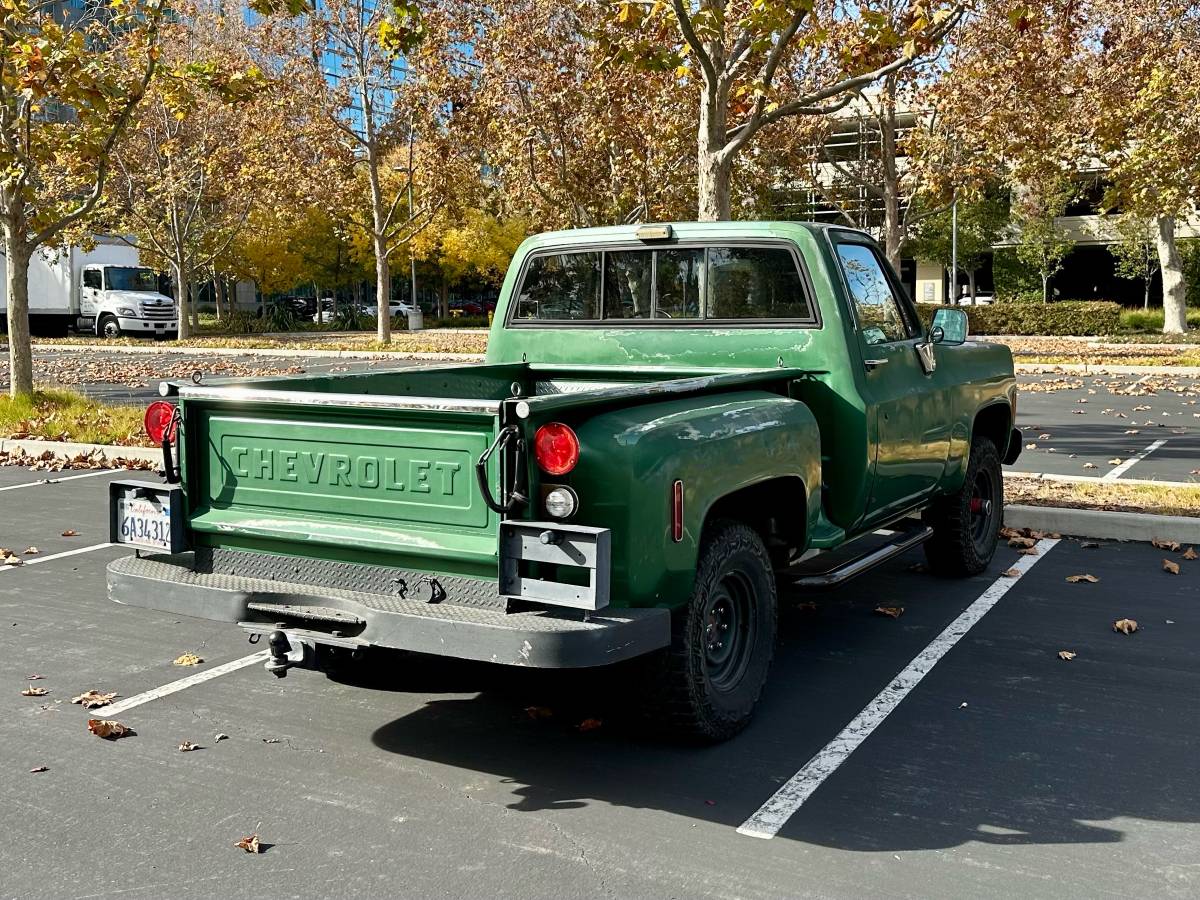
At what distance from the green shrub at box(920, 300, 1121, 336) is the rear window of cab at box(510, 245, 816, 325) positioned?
30736mm

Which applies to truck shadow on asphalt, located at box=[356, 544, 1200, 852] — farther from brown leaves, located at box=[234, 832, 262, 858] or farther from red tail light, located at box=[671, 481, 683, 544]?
brown leaves, located at box=[234, 832, 262, 858]

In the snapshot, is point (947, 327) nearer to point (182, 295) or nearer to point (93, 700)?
point (93, 700)

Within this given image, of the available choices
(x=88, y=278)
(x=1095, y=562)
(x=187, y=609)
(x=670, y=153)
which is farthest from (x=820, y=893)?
(x=88, y=278)

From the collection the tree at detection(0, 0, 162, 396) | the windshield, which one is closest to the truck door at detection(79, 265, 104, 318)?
the windshield

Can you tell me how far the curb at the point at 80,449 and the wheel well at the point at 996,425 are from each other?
7.66m

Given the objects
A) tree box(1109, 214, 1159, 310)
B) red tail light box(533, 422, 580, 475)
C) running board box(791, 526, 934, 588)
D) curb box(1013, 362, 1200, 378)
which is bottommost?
running board box(791, 526, 934, 588)

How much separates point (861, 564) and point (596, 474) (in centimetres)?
199

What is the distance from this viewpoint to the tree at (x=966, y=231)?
54.6m

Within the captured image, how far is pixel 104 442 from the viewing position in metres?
13.1

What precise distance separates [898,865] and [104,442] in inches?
433

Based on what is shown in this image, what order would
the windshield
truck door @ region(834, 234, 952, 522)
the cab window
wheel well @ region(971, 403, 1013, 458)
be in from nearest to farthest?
truck door @ region(834, 234, 952, 522) < the cab window < wheel well @ region(971, 403, 1013, 458) < the windshield

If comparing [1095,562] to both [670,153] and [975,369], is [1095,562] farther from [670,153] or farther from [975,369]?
[670,153]

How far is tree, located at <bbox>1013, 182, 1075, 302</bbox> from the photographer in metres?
49.6

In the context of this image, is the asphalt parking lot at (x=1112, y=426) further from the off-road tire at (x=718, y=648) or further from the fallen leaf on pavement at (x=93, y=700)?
the fallen leaf on pavement at (x=93, y=700)
